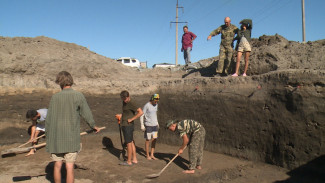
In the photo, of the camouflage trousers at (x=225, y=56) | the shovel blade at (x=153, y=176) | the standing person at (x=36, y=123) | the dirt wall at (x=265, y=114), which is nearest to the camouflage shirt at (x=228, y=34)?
the camouflage trousers at (x=225, y=56)

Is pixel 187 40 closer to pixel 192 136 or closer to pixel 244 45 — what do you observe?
pixel 244 45

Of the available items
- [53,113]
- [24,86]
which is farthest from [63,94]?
[24,86]

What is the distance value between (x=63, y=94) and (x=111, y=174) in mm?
2043

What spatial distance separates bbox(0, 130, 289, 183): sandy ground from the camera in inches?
172

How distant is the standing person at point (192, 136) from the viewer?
4.71 m

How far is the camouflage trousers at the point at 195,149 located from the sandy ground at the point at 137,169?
0.58ft

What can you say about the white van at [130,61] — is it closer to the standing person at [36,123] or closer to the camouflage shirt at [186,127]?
the standing person at [36,123]

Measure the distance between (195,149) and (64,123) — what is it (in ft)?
8.19

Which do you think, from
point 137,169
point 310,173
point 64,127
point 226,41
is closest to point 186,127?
point 137,169

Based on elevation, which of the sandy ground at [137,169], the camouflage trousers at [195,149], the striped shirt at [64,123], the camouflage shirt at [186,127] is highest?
the striped shirt at [64,123]

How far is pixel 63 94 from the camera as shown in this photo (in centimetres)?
329

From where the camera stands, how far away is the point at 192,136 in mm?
4855

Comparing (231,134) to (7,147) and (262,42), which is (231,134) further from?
(7,147)

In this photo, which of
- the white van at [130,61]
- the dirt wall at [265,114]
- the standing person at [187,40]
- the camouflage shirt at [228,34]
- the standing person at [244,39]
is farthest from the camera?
the white van at [130,61]
